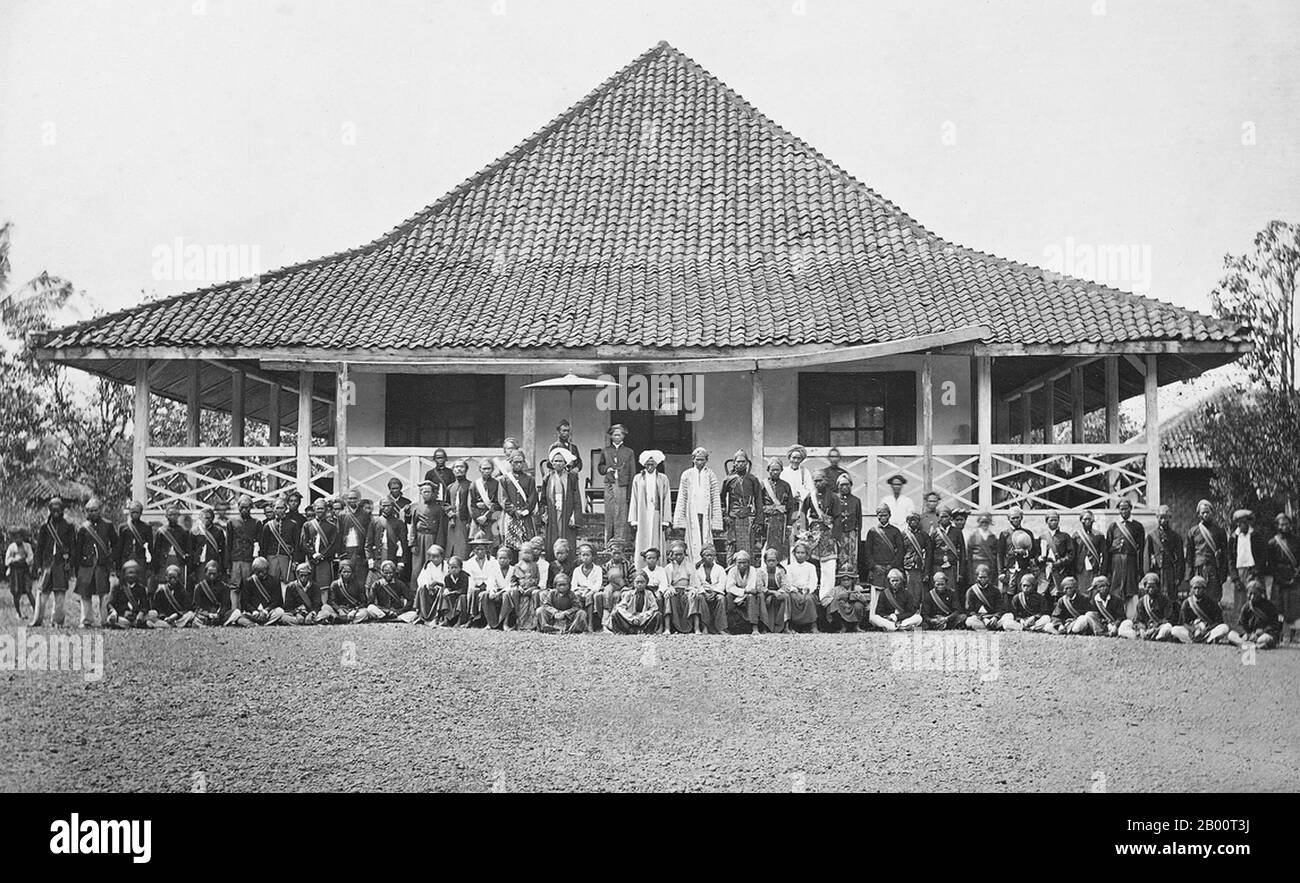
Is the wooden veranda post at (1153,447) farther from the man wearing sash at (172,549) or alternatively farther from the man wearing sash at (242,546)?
the man wearing sash at (172,549)

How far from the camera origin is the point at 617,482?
1234cm

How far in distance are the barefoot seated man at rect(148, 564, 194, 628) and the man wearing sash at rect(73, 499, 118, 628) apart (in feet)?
1.36

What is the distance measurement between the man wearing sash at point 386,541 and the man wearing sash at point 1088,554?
5625 mm

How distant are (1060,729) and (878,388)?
4065mm

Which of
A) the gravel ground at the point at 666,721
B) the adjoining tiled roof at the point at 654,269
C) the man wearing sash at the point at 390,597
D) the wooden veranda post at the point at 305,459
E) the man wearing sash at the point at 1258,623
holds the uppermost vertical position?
the adjoining tiled roof at the point at 654,269

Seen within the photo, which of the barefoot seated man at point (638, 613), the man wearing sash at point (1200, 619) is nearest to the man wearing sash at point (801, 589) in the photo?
the barefoot seated man at point (638, 613)

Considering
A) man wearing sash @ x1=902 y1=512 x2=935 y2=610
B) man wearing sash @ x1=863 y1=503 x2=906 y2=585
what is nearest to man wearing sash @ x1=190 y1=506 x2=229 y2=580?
man wearing sash @ x1=863 y1=503 x2=906 y2=585

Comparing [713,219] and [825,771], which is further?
[713,219]

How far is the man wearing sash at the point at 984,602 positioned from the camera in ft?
38.1

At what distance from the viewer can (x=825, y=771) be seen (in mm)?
10852

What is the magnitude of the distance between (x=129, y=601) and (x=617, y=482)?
13.7 feet

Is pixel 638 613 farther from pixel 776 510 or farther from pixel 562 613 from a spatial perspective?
pixel 776 510

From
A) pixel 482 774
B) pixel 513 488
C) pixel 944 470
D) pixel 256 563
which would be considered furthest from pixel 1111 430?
pixel 256 563

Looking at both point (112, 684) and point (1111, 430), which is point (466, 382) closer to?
point (112, 684)
